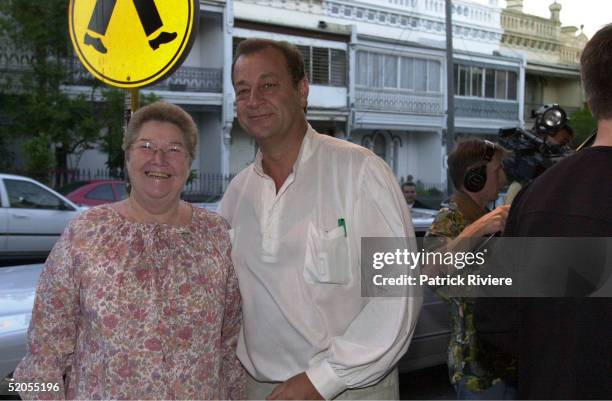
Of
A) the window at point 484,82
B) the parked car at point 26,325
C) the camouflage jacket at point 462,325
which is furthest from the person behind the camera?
the window at point 484,82

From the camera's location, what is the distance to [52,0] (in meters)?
15.4

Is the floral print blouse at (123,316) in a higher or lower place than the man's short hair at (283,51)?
lower

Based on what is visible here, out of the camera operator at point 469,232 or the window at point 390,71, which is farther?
the window at point 390,71

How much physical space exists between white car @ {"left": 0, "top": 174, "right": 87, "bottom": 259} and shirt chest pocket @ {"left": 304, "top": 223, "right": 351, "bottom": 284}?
951 cm

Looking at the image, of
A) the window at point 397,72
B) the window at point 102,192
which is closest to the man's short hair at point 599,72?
the window at point 102,192

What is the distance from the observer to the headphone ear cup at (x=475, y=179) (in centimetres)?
325

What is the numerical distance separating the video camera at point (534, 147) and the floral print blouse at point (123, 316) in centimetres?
145

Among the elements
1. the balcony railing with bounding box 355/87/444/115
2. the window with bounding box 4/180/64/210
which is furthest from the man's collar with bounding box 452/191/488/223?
the balcony railing with bounding box 355/87/444/115

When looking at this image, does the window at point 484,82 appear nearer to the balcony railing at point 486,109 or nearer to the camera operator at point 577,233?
the balcony railing at point 486,109

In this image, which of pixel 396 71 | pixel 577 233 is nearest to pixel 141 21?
pixel 577 233

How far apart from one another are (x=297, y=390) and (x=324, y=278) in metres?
0.39

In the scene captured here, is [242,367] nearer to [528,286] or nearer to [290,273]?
[290,273]

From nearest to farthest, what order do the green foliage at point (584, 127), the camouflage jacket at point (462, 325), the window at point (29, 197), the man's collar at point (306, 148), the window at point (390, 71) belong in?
the man's collar at point (306, 148), the camouflage jacket at point (462, 325), the green foliage at point (584, 127), the window at point (29, 197), the window at point (390, 71)

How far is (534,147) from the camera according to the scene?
295 cm
